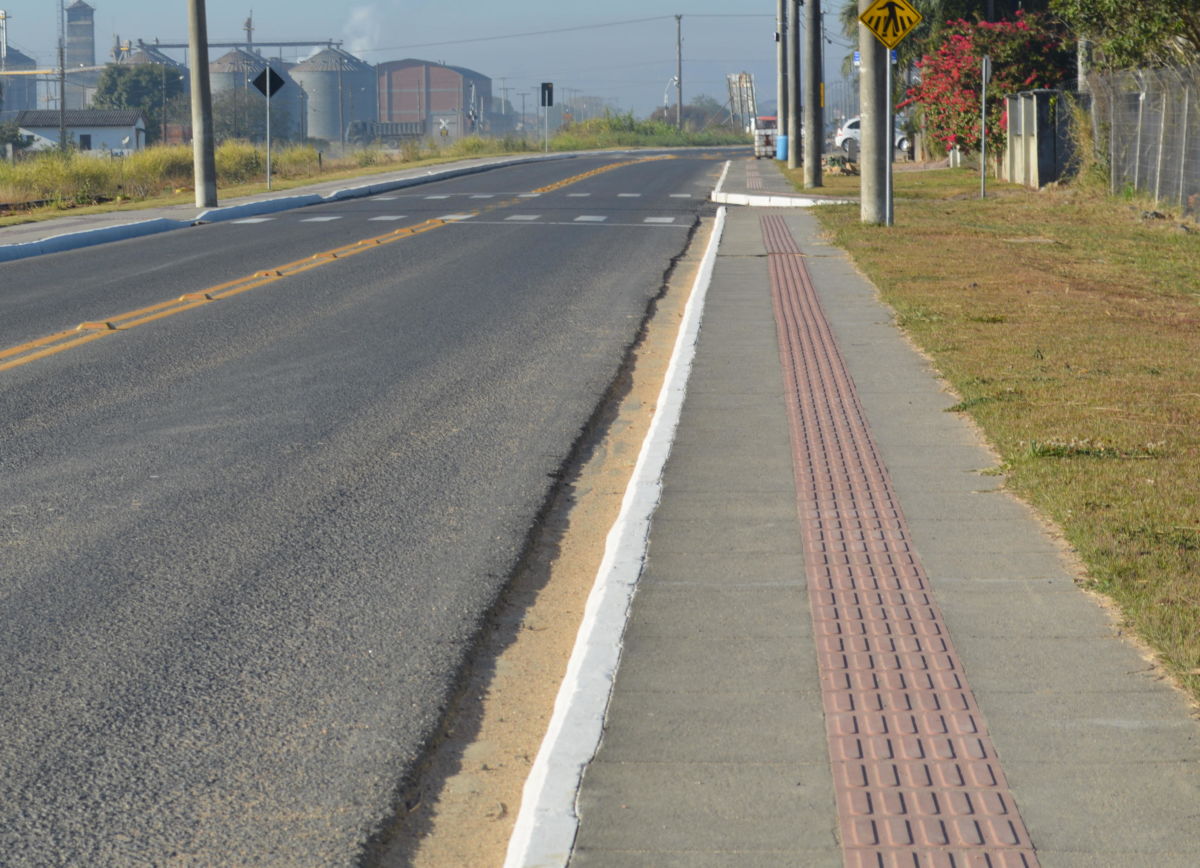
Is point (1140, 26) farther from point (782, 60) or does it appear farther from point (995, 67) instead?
point (782, 60)

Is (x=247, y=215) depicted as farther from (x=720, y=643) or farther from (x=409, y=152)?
(x=409, y=152)

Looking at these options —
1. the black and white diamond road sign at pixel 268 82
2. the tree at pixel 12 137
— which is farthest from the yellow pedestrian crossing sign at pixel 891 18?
the tree at pixel 12 137

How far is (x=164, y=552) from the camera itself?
20.4ft

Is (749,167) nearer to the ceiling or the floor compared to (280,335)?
nearer to the ceiling

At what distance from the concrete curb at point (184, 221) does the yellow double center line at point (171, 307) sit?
417cm

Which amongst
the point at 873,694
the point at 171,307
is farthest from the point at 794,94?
the point at 873,694

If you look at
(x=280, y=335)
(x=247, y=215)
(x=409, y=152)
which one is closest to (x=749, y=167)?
(x=409, y=152)

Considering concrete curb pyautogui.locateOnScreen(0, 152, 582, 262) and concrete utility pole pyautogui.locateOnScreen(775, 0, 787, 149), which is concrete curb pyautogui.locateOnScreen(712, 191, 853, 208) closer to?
concrete curb pyautogui.locateOnScreen(0, 152, 582, 262)

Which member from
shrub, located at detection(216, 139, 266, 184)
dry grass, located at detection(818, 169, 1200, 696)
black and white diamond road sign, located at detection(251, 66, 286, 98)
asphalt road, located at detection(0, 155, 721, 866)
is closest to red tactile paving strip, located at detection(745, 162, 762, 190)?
black and white diamond road sign, located at detection(251, 66, 286, 98)

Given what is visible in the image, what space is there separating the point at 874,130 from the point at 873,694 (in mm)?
19417

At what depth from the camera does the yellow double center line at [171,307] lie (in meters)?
11.5

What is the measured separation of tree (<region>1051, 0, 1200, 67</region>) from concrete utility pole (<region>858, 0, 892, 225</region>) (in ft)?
10.1

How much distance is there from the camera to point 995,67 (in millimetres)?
36656

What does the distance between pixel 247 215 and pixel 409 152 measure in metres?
38.3
